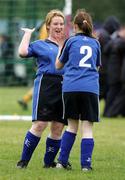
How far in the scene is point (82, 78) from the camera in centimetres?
859

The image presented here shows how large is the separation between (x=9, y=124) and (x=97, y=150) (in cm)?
395

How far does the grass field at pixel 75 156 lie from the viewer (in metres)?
8.43

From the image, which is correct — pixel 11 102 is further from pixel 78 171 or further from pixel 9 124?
pixel 78 171

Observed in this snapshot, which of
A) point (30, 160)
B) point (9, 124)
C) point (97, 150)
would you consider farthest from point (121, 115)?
point (30, 160)

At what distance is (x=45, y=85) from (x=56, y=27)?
A: 0.64m

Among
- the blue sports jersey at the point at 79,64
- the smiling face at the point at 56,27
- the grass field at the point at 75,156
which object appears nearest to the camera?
the grass field at the point at 75,156

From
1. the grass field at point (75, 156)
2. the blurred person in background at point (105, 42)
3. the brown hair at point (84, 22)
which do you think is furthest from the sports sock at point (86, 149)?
the blurred person in background at point (105, 42)

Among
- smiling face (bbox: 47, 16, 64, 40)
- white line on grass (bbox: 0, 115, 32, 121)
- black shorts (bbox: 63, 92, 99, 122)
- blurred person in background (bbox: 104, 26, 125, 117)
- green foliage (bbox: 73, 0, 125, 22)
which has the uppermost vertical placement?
smiling face (bbox: 47, 16, 64, 40)

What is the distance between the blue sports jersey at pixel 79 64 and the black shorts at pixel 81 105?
0.05 meters

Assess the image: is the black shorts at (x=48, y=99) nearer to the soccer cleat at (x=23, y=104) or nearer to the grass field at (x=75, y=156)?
the grass field at (x=75, y=156)

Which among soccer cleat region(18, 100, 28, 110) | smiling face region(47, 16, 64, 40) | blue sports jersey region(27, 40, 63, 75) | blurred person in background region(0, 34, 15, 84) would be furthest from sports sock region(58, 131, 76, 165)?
blurred person in background region(0, 34, 15, 84)

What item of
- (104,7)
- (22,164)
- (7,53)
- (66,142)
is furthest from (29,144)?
(104,7)

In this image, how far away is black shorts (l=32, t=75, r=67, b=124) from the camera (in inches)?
346

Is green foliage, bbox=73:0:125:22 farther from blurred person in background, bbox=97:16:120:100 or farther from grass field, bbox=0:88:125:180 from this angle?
grass field, bbox=0:88:125:180
